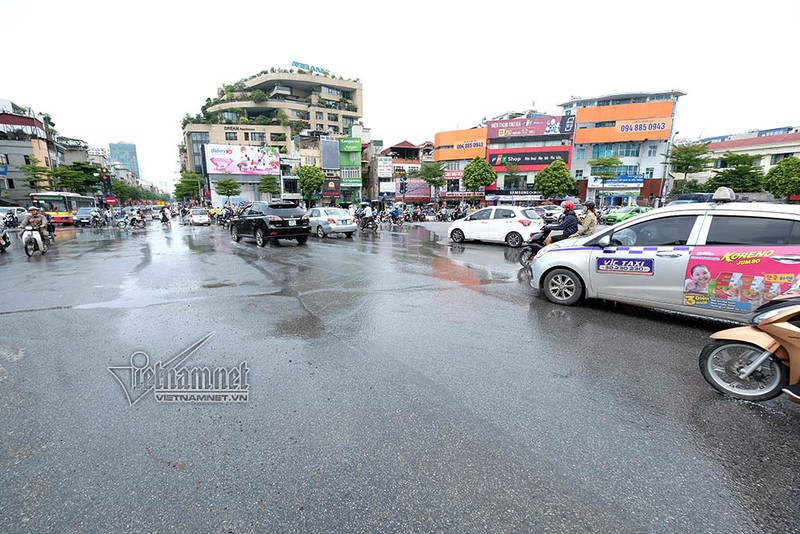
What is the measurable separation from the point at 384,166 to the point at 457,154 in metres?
11.7

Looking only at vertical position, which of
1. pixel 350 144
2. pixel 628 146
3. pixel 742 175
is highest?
pixel 350 144

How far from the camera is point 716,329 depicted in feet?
16.4

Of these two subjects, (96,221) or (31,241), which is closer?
(31,241)

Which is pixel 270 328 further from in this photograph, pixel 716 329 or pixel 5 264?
pixel 5 264

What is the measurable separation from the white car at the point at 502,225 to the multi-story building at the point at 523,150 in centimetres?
4377

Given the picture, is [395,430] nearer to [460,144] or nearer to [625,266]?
[625,266]

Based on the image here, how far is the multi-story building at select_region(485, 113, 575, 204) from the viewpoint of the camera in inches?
2164

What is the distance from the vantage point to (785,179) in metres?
36.1

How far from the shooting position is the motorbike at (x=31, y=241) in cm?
1240

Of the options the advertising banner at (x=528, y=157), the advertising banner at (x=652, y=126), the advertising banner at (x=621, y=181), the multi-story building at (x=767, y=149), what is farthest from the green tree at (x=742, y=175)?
the advertising banner at (x=528, y=157)

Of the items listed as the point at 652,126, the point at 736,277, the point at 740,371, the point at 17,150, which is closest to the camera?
the point at 740,371

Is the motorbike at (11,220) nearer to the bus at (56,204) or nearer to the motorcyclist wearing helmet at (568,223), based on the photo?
the bus at (56,204)

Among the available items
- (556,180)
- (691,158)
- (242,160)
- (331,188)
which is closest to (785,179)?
(691,158)

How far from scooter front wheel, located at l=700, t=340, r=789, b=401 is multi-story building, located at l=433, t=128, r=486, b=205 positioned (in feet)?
184
